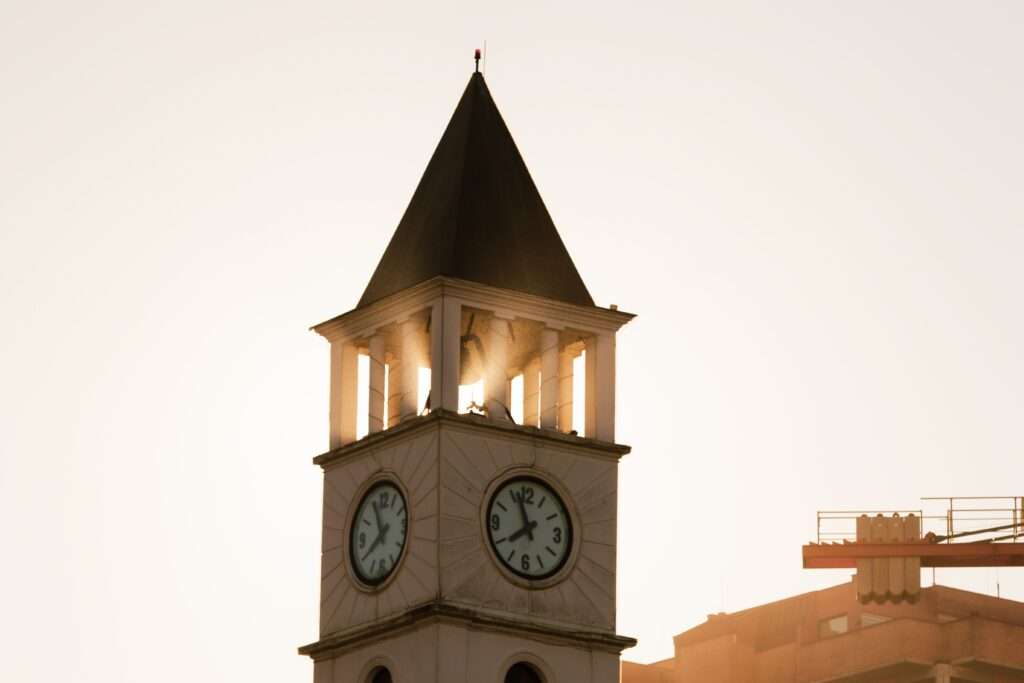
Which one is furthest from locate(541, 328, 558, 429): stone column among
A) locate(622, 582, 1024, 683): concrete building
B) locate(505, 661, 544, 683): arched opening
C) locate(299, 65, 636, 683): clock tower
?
locate(622, 582, 1024, 683): concrete building

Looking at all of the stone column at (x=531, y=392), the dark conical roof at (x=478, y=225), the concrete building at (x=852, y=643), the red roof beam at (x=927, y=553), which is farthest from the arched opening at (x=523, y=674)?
the concrete building at (x=852, y=643)

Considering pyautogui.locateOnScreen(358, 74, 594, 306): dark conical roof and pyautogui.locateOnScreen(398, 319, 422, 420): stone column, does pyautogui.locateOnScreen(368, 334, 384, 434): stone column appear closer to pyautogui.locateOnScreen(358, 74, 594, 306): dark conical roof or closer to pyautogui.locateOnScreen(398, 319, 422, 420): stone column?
pyautogui.locateOnScreen(398, 319, 422, 420): stone column

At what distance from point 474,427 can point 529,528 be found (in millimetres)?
2373

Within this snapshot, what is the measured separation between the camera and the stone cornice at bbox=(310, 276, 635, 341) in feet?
232

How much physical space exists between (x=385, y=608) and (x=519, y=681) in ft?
10.2

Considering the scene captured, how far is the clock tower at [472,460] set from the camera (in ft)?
227

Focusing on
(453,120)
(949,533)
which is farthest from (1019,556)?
(453,120)

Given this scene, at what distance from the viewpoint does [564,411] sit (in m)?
72.3

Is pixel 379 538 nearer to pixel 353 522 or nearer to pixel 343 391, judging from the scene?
pixel 353 522

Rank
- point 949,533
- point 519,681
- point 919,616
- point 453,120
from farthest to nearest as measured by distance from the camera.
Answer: point 919,616 < point 949,533 < point 453,120 < point 519,681

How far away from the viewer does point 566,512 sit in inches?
2793

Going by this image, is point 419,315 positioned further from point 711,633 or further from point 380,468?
point 711,633

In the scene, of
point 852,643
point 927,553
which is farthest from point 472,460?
point 852,643

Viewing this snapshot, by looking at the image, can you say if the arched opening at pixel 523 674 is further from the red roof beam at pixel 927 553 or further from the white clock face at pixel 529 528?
the red roof beam at pixel 927 553
